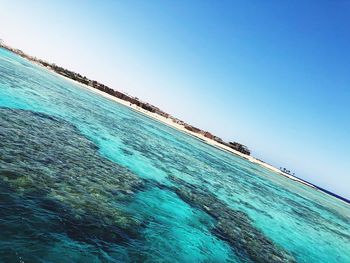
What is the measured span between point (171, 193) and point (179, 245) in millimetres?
7068

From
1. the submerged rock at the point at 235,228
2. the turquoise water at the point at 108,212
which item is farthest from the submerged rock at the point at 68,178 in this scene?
the submerged rock at the point at 235,228

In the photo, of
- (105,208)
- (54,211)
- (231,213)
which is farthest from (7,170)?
(231,213)

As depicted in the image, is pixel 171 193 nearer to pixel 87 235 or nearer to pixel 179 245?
pixel 179 245

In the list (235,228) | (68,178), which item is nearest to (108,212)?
(68,178)

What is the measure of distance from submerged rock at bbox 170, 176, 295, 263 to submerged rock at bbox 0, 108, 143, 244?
4359 mm

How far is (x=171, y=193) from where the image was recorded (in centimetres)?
1869

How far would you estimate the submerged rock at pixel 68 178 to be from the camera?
9836 mm

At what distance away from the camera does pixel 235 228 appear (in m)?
17.0

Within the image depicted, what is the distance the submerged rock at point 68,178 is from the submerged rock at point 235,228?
4359 mm

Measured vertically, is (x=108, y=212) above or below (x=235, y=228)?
above

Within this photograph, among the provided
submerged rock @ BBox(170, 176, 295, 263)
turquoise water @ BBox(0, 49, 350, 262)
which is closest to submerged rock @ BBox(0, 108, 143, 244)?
turquoise water @ BBox(0, 49, 350, 262)

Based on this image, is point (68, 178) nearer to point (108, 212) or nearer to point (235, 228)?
point (108, 212)

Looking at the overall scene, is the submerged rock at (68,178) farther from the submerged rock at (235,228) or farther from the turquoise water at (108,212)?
the submerged rock at (235,228)

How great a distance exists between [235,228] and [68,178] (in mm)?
9117
